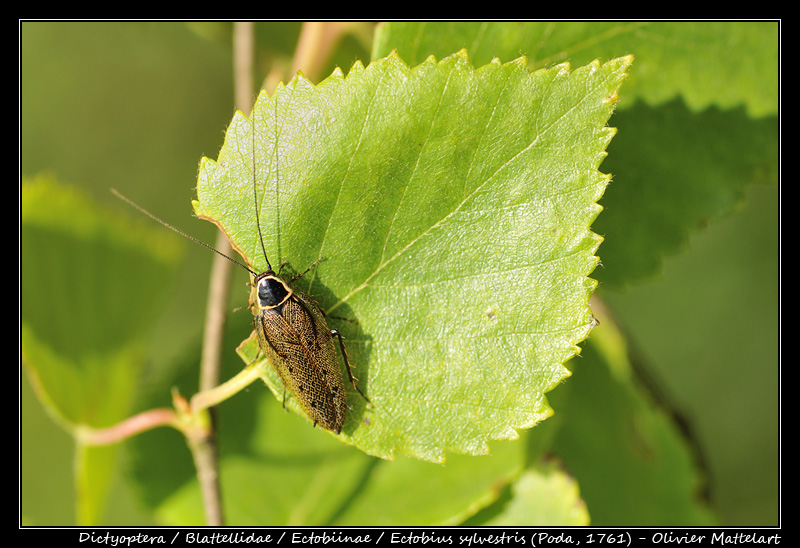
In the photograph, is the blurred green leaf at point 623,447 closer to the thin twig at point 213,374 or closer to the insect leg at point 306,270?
the insect leg at point 306,270

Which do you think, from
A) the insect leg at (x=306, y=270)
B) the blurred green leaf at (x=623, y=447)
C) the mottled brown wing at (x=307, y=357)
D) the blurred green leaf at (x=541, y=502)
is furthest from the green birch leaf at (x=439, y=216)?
the blurred green leaf at (x=623, y=447)

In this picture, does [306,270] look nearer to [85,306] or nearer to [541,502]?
[541,502]

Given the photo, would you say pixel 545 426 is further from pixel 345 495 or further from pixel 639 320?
Answer: pixel 639 320

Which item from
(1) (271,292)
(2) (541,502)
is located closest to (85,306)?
(1) (271,292)

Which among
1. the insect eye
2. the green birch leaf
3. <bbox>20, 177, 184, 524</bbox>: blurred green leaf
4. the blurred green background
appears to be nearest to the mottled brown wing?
the insect eye

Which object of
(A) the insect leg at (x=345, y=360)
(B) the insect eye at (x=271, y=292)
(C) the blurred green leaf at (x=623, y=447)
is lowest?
(C) the blurred green leaf at (x=623, y=447)

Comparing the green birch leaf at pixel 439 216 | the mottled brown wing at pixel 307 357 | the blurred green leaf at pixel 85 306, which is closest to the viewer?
the green birch leaf at pixel 439 216
